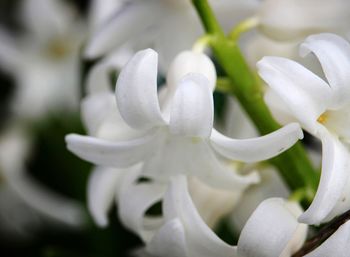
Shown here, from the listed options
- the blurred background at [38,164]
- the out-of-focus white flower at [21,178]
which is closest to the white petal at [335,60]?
the blurred background at [38,164]

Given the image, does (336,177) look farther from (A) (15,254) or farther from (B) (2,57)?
(B) (2,57)

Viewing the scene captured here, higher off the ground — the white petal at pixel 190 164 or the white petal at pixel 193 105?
the white petal at pixel 193 105

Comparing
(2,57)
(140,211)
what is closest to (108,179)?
(140,211)

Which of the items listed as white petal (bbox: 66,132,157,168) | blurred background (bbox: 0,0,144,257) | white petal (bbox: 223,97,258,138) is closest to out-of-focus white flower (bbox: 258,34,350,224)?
white petal (bbox: 66,132,157,168)

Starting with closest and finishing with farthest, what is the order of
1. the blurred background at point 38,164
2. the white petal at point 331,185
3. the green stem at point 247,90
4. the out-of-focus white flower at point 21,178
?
the white petal at point 331,185, the green stem at point 247,90, the blurred background at point 38,164, the out-of-focus white flower at point 21,178

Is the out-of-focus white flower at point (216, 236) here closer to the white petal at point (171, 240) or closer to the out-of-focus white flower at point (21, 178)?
the white petal at point (171, 240)

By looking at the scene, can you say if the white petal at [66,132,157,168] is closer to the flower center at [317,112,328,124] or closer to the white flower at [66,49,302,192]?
the white flower at [66,49,302,192]

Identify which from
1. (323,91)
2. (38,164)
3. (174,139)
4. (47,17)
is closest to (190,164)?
(174,139)
